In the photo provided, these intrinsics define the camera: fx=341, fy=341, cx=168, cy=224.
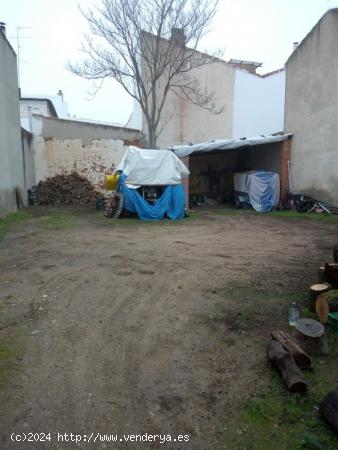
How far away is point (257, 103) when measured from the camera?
68.4 ft

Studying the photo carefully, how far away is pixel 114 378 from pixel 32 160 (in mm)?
14219

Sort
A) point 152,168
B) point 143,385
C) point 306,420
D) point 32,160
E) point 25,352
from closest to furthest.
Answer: point 306,420, point 143,385, point 25,352, point 152,168, point 32,160

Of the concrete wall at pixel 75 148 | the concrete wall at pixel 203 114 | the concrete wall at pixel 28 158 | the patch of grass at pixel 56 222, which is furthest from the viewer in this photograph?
the concrete wall at pixel 203 114

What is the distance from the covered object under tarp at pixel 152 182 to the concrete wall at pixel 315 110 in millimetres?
5064

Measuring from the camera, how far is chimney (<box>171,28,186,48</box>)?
54.3 feet

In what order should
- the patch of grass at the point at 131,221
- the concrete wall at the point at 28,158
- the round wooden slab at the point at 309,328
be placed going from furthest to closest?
1. the concrete wall at the point at 28,158
2. the patch of grass at the point at 131,221
3. the round wooden slab at the point at 309,328

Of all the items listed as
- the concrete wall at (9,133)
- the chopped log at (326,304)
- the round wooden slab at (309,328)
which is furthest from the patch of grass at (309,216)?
the concrete wall at (9,133)

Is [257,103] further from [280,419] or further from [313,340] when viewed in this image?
[280,419]

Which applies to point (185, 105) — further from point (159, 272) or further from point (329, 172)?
point (159, 272)

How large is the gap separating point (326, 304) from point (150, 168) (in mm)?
8450

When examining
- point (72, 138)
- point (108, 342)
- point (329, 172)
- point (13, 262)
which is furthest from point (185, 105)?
point (108, 342)

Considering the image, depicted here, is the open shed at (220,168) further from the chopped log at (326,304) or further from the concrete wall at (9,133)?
the chopped log at (326,304)

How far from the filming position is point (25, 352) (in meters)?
2.89

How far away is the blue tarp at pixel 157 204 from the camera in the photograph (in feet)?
35.6
